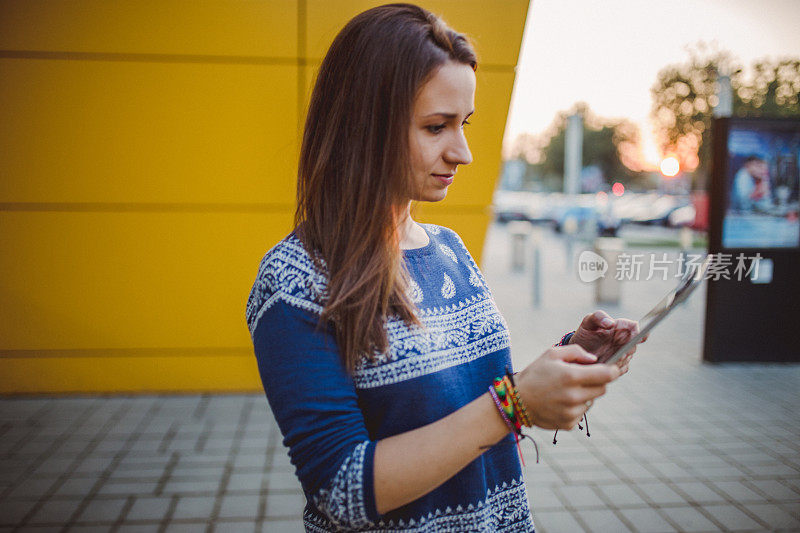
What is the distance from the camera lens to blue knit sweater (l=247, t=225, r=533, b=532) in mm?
981

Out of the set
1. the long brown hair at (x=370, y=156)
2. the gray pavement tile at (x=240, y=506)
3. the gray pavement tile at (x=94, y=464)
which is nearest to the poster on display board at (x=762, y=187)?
the gray pavement tile at (x=240, y=506)

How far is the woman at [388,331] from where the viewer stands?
3.21ft

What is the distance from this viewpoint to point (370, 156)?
112 cm

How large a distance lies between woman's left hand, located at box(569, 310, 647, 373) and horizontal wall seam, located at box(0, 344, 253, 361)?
4222mm

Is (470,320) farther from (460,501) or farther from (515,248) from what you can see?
(515,248)

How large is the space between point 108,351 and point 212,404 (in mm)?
1009

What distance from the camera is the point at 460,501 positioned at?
4.06 feet

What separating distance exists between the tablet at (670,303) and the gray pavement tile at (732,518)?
2964 millimetres

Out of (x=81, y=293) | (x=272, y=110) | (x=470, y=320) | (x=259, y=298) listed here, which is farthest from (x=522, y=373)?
(x=81, y=293)

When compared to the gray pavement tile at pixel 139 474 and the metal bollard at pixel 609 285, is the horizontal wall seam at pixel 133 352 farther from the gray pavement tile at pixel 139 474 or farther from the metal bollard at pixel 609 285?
the metal bollard at pixel 609 285

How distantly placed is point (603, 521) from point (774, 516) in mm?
997

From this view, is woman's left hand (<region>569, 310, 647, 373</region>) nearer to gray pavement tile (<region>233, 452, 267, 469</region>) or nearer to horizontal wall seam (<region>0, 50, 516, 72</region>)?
gray pavement tile (<region>233, 452, 267, 469</region>)

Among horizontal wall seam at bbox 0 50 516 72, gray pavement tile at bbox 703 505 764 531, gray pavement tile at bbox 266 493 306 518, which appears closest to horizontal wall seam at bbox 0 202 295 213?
horizontal wall seam at bbox 0 50 516 72

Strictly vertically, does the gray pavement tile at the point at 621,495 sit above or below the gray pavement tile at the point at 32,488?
above
